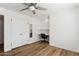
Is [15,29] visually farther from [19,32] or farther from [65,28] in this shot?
[65,28]

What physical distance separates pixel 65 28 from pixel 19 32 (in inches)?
97.0

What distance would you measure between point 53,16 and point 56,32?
0.96m

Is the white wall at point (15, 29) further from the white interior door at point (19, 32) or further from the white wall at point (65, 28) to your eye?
the white wall at point (65, 28)

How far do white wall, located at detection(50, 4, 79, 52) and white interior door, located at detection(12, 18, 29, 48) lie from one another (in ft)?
5.41

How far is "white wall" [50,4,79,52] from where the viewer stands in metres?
3.95

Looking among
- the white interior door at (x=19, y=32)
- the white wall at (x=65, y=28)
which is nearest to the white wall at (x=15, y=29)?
the white interior door at (x=19, y=32)

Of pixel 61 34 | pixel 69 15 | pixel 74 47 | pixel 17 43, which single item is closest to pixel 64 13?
pixel 69 15

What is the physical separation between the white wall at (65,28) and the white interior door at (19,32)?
5.41 ft

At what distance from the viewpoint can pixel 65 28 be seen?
4441 mm

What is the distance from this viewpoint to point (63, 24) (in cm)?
456

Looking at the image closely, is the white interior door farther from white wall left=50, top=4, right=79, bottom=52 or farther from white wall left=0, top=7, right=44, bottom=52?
white wall left=50, top=4, right=79, bottom=52

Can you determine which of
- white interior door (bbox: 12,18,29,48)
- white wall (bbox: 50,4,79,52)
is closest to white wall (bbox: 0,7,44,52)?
white interior door (bbox: 12,18,29,48)

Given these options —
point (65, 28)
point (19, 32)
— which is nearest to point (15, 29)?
point (19, 32)

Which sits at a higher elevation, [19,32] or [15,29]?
[15,29]
